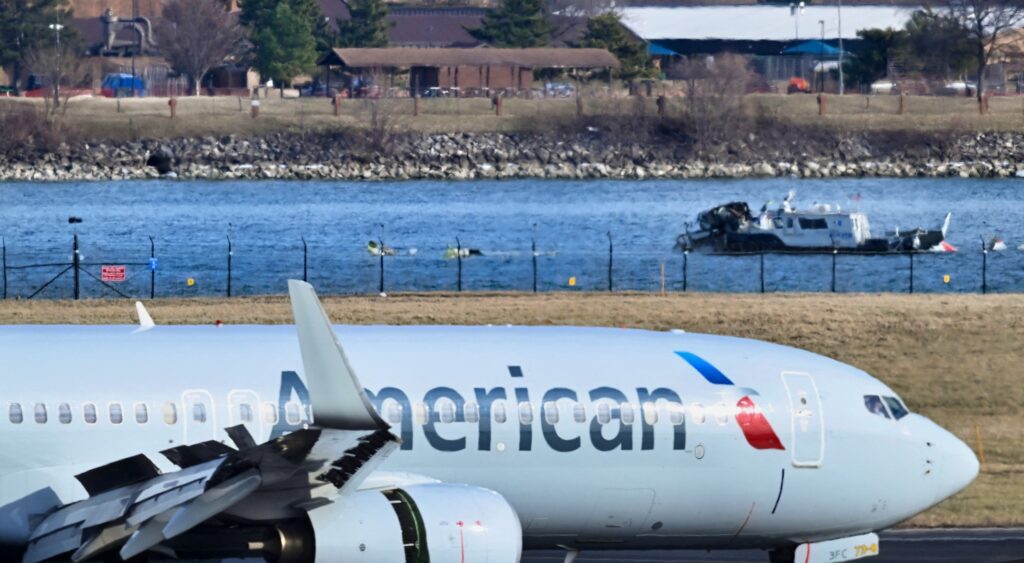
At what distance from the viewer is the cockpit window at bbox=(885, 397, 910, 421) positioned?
82.8 feet

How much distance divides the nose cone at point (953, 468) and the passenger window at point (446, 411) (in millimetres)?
7103

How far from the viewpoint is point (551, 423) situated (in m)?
23.8

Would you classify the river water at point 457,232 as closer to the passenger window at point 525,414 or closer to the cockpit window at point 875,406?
the cockpit window at point 875,406

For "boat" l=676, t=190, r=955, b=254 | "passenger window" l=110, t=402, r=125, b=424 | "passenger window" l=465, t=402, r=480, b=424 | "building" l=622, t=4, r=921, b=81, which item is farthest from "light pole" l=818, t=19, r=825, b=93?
"passenger window" l=110, t=402, r=125, b=424

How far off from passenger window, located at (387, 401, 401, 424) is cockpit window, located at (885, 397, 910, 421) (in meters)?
7.20

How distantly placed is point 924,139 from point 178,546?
134 meters

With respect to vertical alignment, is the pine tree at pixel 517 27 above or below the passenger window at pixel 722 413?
above

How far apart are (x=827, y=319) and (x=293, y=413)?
101 feet

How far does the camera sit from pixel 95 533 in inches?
850

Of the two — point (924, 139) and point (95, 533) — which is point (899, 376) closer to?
point (95, 533)

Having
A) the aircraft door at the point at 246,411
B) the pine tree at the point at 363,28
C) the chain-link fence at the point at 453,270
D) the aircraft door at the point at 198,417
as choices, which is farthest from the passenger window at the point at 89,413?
the pine tree at the point at 363,28

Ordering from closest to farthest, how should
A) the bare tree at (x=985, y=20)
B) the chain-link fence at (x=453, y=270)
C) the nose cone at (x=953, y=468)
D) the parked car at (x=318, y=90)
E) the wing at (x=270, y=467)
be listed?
the wing at (x=270, y=467) < the nose cone at (x=953, y=468) < the chain-link fence at (x=453, y=270) < the parked car at (x=318, y=90) < the bare tree at (x=985, y=20)

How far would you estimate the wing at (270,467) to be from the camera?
20297 millimetres

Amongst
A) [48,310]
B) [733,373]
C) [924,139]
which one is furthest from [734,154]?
[733,373]
